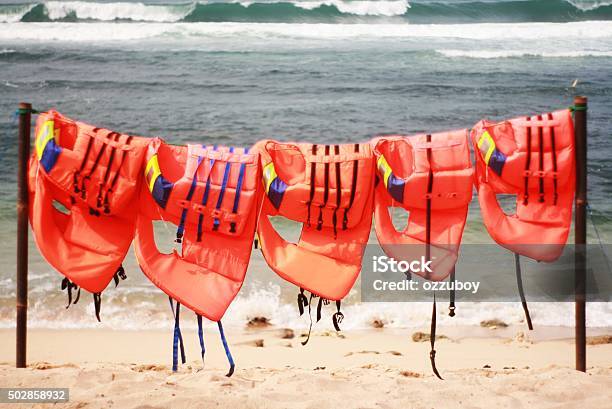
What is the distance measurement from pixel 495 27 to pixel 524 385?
21.2ft

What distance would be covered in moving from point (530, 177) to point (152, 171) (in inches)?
61.0

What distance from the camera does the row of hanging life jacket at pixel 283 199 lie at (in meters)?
3.07

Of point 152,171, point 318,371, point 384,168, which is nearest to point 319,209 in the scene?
point 384,168

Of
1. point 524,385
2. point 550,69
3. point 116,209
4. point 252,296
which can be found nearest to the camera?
point 116,209

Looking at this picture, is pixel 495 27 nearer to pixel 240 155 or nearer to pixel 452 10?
pixel 452 10

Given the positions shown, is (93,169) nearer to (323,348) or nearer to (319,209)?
(319,209)

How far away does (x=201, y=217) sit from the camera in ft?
10.3

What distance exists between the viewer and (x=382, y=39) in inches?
368

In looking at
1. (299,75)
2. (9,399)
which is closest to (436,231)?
(9,399)

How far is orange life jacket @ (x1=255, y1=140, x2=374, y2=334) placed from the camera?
3092 millimetres

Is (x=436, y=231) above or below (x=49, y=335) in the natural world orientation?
above

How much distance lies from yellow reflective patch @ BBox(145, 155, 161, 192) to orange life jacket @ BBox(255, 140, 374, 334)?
42 centimetres

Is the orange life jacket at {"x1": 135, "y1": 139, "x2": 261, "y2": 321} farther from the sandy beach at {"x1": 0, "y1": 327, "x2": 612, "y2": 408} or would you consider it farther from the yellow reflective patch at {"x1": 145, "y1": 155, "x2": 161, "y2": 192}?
the sandy beach at {"x1": 0, "y1": 327, "x2": 612, "y2": 408}

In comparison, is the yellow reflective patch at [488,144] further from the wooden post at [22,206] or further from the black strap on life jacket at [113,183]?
the wooden post at [22,206]
